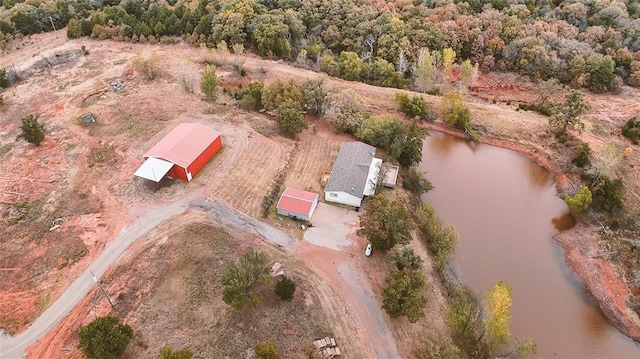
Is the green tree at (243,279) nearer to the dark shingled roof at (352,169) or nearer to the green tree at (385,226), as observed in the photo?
the green tree at (385,226)

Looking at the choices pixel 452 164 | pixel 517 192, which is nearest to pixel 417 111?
pixel 452 164

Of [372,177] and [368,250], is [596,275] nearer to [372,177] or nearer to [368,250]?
[368,250]

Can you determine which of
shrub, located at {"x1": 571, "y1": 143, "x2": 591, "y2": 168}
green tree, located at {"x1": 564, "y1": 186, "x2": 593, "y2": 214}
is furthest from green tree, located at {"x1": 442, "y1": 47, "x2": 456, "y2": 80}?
green tree, located at {"x1": 564, "y1": 186, "x2": 593, "y2": 214}

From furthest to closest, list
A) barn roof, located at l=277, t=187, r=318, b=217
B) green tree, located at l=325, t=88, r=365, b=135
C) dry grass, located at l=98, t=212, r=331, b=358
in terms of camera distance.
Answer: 1. green tree, located at l=325, t=88, r=365, b=135
2. barn roof, located at l=277, t=187, r=318, b=217
3. dry grass, located at l=98, t=212, r=331, b=358

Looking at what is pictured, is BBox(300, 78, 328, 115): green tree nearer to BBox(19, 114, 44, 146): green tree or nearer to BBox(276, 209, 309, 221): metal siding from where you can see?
BBox(276, 209, 309, 221): metal siding

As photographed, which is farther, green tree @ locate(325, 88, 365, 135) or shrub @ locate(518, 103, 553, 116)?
shrub @ locate(518, 103, 553, 116)

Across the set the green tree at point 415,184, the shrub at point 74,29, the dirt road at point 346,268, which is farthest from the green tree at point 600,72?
the shrub at point 74,29

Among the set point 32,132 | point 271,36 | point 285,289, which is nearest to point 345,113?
point 271,36
